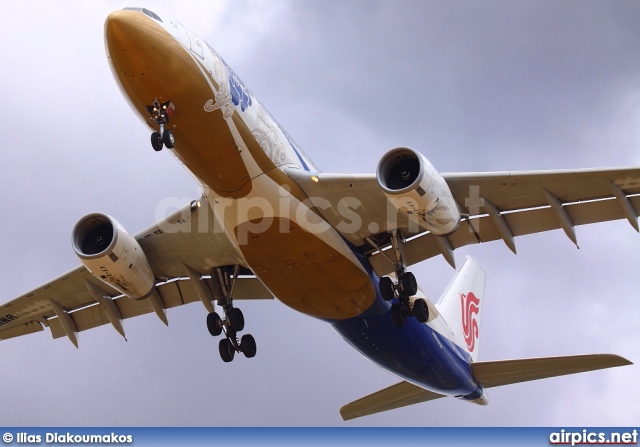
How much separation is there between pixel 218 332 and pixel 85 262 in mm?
4339

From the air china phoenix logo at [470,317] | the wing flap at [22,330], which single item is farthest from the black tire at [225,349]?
the air china phoenix logo at [470,317]

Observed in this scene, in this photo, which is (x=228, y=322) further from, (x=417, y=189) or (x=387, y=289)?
(x=417, y=189)

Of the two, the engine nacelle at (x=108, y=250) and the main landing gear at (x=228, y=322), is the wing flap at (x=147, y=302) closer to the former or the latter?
the main landing gear at (x=228, y=322)

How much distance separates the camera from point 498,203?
68.2 ft

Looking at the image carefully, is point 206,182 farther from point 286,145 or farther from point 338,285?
point 338,285

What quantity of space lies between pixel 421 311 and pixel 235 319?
5.03 meters

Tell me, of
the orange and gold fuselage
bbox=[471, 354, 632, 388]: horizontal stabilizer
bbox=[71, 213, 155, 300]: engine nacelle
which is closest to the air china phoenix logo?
bbox=[471, 354, 632, 388]: horizontal stabilizer

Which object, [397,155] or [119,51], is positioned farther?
[397,155]

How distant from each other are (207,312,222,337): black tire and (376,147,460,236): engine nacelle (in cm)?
689

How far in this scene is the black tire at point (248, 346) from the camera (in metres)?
23.9

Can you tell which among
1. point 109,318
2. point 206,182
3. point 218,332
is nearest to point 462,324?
point 218,332

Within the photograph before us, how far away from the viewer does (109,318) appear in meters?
25.3

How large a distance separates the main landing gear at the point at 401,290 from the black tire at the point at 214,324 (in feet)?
15.5

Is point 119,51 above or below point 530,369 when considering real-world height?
above
